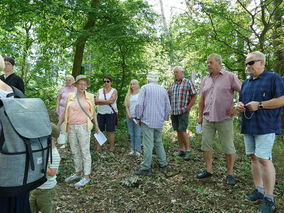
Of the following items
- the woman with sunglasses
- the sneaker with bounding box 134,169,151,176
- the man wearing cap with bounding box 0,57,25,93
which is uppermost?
the man wearing cap with bounding box 0,57,25,93

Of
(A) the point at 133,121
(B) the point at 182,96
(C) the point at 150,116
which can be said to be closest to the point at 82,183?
(C) the point at 150,116

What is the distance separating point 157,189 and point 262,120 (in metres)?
2.21

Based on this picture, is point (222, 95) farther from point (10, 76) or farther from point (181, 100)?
point (10, 76)

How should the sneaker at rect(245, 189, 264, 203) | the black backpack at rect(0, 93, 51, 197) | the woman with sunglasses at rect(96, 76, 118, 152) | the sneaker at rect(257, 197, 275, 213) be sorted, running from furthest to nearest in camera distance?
the woman with sunglasses at rect(96, 76, 118, 152) < the sneaker at rect(245, 189, 264, 203) < the sneaker at rect(257, 197, 275, 213) < the black backpack at rect(0, 93, 51, 197)

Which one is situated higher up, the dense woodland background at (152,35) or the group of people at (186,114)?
the dense woodland background at (152,35)

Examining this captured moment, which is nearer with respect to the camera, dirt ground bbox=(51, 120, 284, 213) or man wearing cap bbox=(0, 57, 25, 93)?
dirt ground bbox=(51, 120, 284, 213)

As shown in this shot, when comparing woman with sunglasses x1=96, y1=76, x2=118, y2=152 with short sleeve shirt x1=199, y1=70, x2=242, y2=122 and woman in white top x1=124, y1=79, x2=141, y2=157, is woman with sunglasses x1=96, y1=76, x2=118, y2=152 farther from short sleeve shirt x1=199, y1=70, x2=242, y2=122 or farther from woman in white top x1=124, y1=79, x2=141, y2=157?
short sleeve shirt x1=199, y1=70, x2=242, y2=122

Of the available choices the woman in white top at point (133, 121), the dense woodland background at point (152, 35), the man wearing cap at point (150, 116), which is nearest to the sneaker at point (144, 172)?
the man wearing cap at point (150, 116)

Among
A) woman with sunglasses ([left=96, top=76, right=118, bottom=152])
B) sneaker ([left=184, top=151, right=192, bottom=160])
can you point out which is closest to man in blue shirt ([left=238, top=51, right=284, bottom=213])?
sneaker ([left=184, top=151, right=192, bottom=160])

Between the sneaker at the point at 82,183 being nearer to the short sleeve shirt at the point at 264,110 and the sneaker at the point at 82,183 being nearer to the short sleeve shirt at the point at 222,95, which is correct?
the short sleeve shirt at the point at 222,95

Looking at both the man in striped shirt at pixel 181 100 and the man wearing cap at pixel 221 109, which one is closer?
the man wearing cap at pixel 221 109

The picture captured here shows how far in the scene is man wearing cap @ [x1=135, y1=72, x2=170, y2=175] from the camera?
4543mm

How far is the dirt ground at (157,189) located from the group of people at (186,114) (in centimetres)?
21

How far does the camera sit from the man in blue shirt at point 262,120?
313 centimetres
